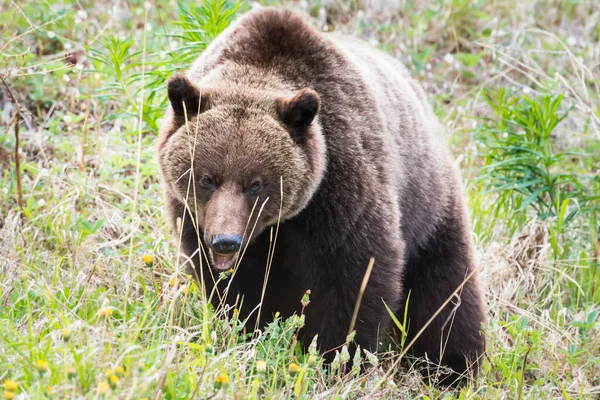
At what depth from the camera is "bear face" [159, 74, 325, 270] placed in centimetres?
439

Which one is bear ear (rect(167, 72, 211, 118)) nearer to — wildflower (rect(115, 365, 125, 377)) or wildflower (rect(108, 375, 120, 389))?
wildflower (rect(115, 365, 125, 377))

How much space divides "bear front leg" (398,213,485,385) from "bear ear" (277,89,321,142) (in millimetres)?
1589

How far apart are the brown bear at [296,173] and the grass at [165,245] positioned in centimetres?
30

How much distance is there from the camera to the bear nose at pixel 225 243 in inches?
163

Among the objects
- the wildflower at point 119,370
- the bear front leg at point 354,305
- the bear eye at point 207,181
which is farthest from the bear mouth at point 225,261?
the wildflower at point 119,370

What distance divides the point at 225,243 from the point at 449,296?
2.26 m

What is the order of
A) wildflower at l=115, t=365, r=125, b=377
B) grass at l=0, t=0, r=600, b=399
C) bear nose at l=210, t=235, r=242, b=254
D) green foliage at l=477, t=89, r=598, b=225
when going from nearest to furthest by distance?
1. wildflower at l=115, t=365, r=125, b=377
2. grass at l=0, t=0, r=600, b=399
3. bear nose at l=210, t=235, r=242, b=254
4. green foliage at l=477, t=89, r=598, b=225

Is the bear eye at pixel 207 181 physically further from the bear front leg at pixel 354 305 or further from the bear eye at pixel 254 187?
the bear front leg at pixel 354 305

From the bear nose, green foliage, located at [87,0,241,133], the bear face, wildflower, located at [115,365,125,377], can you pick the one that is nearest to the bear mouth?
the bear face

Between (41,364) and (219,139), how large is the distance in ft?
5.69

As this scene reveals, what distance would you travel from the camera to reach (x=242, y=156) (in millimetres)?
4395

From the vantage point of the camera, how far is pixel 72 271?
530cm

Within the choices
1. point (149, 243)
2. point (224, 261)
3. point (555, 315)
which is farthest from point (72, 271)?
point (555, 315)

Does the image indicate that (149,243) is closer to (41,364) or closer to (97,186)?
(97,186)
